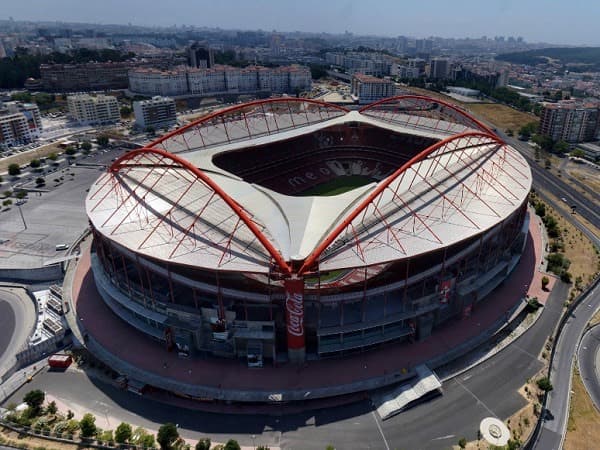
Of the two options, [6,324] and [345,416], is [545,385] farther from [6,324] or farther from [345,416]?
[6,324]

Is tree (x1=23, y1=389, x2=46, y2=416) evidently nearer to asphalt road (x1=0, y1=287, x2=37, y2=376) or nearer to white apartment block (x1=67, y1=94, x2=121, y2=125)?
asphalt road (x1=0, y1=287, x2=37, y2=376)

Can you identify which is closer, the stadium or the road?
the stadium

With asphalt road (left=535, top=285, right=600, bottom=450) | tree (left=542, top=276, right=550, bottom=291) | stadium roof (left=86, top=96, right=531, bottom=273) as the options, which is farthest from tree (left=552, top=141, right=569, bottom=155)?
tree (left=542, top=276, right=550, bottom=291)

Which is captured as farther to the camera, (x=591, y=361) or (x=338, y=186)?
(x=338, y=186)

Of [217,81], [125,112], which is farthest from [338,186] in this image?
[217,81]

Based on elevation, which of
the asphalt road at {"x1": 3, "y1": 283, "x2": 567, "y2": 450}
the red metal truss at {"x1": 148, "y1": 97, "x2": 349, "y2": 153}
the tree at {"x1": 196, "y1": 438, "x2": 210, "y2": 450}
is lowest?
the asphalt road at {"x1": 3, "y1": 283, "x2": 567, "y2": 450}

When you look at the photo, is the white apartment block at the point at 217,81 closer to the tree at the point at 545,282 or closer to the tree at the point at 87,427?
the tree at the point at 545,282
